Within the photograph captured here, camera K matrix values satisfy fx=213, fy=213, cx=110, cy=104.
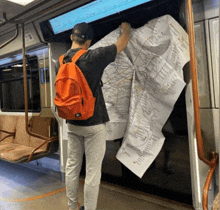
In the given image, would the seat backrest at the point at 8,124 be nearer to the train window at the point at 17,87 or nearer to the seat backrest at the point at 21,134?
the seat backrest at the point at 21,134

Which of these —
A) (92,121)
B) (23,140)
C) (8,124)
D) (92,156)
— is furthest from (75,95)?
(8,124)

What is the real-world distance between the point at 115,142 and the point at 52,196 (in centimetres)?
98

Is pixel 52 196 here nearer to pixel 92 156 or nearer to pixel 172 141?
pixel 92 156

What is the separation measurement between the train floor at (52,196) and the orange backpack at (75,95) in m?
Result: 1.12

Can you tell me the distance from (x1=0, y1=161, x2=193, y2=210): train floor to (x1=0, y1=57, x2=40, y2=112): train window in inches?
47.1

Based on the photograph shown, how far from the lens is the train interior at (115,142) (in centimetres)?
176

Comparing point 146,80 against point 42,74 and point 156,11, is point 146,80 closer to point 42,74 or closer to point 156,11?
point 156,11

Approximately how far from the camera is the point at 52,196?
2.53m

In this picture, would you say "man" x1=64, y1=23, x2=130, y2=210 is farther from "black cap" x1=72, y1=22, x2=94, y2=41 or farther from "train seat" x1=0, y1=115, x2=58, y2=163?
"train seat" x1=0, y1=115, x2=58, y2=163

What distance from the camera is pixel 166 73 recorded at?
1881 mm

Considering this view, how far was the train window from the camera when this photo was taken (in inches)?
145

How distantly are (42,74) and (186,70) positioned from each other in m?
2.31

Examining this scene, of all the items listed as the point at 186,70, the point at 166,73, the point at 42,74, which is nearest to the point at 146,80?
the point at 166,73

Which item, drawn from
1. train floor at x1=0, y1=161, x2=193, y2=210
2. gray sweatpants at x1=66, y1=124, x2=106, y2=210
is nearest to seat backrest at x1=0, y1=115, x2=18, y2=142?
train floor at x1=0, y1=161, x2=193, y2=210
